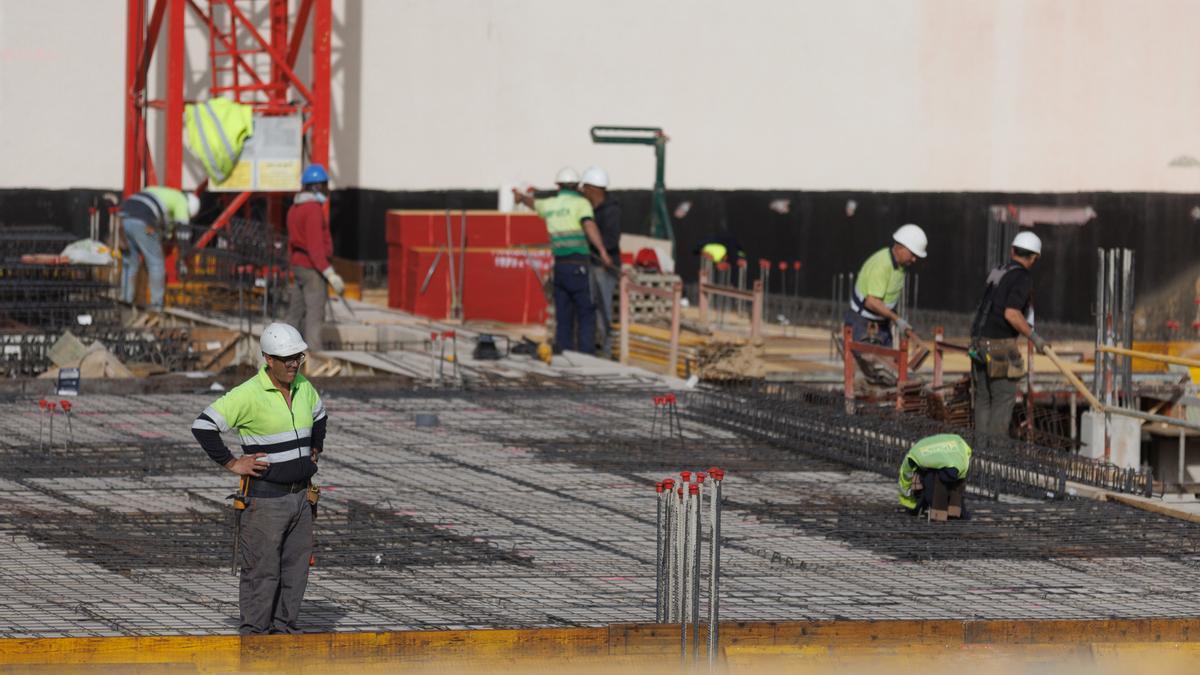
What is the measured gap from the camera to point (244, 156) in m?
26.9

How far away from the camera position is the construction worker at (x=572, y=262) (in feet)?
66.1

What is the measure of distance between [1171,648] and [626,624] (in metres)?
2.46

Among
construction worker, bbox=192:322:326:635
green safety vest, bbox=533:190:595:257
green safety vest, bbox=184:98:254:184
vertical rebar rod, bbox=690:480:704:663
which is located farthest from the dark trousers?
vertical rebar rod, bbox=690:480:704:663

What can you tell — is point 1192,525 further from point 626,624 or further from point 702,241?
point 702,241

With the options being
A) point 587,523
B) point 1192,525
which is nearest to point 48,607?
point 587,523

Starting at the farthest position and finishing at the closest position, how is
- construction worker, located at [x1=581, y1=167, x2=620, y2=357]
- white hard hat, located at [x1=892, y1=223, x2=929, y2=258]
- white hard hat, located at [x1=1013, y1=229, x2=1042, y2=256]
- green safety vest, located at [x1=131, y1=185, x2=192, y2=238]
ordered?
green safety vest, located at [x1=131, y1=185, x2=192, y2=238] < construction worker, located at [x1=581, y1=167, x2=620, y2=357] < white hard hat, located at [x1=892, y1=223, x2=929, y2=258] < white hard hat, located at [x1=1013, y1=229, x2=1042, y2=256]

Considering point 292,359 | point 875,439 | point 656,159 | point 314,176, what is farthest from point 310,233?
point 292,359

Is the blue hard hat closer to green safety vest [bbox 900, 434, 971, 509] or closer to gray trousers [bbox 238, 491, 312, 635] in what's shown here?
green safety vest [bbox 900, 434, 971, 509]

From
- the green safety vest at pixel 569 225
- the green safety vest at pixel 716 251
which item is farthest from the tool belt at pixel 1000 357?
the green safety vest at pixel 716 251

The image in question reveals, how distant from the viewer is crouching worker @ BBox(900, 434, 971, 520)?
41.1 ft

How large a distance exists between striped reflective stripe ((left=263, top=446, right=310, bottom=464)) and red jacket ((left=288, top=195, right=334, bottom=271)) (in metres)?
10.5

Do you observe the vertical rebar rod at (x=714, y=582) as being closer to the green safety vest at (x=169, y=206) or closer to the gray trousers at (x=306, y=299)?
the gray trousers at (x=306, y=299)

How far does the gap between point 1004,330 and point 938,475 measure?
2.97m

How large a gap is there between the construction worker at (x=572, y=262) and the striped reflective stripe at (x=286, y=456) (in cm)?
1120
